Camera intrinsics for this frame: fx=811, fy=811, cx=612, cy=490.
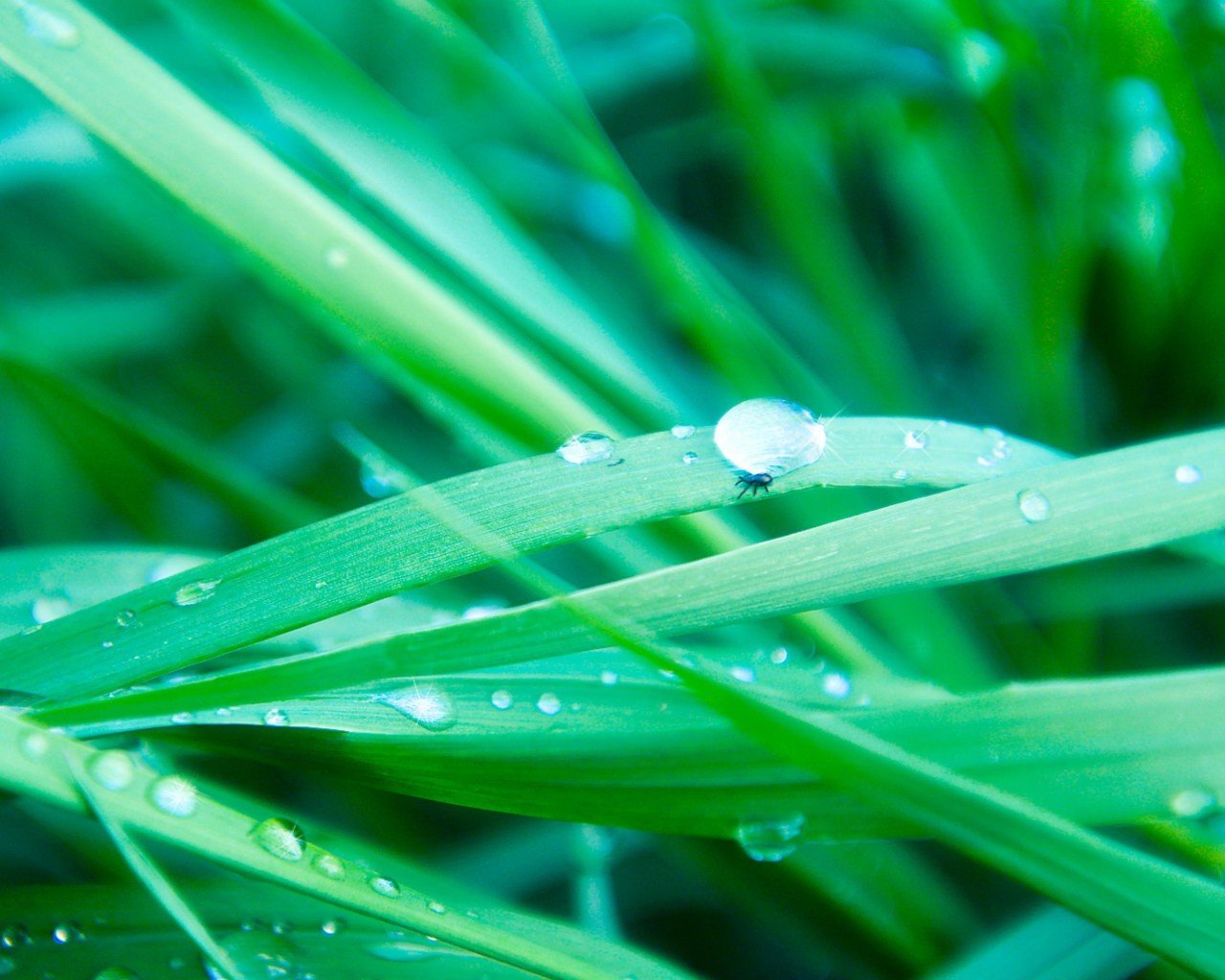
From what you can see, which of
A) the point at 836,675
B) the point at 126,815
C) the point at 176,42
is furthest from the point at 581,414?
the point at 176,42

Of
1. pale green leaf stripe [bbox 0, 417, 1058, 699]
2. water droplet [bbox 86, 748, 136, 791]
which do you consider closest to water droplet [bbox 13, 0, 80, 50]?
pale green leaf stripe [bbox 0, 417, 1058, 699]

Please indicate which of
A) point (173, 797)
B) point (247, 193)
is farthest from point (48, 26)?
point (173, 797)

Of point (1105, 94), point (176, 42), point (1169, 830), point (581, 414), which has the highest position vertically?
point (176, 42)

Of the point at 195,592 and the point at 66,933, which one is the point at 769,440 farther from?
the point at 66,933

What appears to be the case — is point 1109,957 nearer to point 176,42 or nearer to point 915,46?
point 915,46

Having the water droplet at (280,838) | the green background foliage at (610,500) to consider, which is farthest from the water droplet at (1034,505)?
the water droplet at (280,838)

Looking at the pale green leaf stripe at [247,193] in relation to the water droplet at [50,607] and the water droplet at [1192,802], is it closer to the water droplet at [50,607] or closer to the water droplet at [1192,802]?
the water droplet at [50,607]

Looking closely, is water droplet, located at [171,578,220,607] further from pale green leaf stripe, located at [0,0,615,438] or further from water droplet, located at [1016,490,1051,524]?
Answer: water droplet, located at [1016,490,1051,524]
